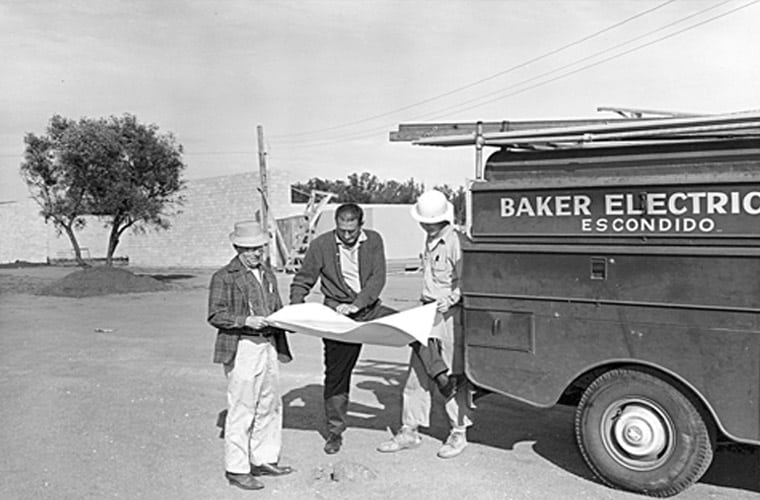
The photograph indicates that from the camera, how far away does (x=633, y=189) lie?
5.23 meters

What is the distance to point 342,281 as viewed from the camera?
257 inches

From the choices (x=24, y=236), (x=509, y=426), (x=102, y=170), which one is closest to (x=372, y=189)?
(x=24, y=236)

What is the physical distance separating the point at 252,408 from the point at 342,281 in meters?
1.32

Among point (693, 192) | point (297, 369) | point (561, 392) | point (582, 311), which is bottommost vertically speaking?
point (297, 369)

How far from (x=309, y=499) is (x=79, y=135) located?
70.0 feet

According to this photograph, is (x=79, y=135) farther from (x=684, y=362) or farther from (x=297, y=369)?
(x=684, y=362)

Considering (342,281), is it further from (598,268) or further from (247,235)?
(598,268)

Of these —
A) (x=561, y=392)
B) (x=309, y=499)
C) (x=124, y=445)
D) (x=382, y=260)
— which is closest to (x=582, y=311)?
(x=561, y=392)

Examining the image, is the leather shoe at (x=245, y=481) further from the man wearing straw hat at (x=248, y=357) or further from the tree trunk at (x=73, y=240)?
the tree trunk at (x=73, y=240)

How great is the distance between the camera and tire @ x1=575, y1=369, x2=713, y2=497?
5125 mm

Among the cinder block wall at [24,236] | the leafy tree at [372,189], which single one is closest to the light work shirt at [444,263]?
the cinder block wall at [24,236]

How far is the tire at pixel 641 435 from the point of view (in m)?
5.12

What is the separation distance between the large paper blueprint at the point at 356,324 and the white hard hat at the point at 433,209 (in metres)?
0.67

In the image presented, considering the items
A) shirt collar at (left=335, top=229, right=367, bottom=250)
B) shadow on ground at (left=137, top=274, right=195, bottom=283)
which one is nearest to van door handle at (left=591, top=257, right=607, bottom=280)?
shirt collar at (left=335, top=229, right=367, bottom=250)
